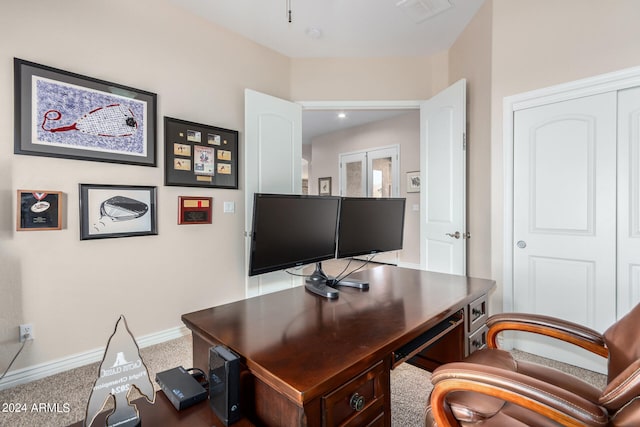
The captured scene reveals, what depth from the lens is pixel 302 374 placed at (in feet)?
2.68

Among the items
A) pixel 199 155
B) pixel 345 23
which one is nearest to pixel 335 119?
pixel 345 23

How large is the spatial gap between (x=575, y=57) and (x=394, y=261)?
416 cm

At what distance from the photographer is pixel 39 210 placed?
194 centimetres

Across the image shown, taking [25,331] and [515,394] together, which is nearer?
[515,394]

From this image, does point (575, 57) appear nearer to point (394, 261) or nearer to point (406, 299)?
point (406, 299)

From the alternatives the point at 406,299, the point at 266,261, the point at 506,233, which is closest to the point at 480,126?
the point at 506,233

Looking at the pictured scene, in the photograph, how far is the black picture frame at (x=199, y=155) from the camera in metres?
2.54

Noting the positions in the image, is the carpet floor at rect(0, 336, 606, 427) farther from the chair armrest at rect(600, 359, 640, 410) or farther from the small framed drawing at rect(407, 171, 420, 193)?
the small framed drawing at rect(407, 171, 420, 193)

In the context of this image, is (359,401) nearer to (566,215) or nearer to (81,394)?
(81,394)

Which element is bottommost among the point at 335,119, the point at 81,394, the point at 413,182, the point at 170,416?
the point at 81,394

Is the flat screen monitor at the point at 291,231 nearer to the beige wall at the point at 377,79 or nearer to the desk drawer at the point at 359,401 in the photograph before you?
the desk drawer at the point at 359,401

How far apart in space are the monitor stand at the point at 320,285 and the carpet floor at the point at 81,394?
0.78m

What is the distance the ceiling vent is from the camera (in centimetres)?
253

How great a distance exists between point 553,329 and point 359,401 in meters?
0.93
